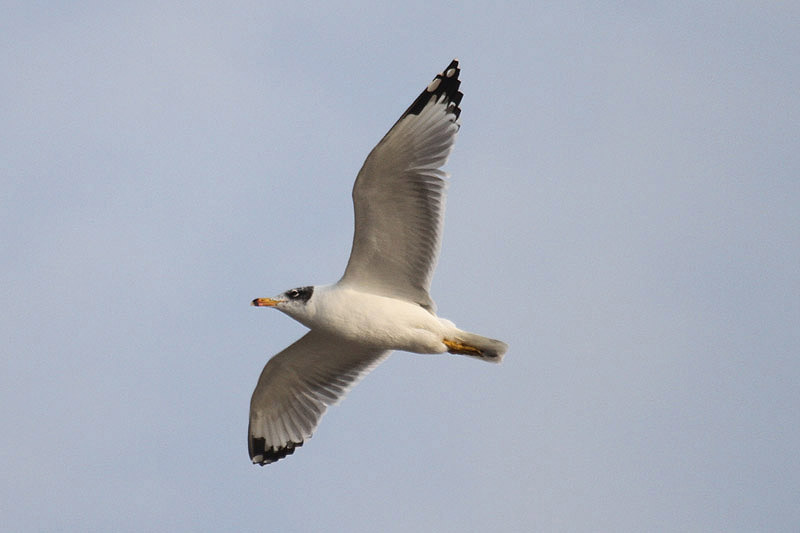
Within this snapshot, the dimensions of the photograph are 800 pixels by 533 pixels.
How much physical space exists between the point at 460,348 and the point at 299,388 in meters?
1.92

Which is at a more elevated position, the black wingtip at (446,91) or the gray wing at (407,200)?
the black wingtip at (446,91)

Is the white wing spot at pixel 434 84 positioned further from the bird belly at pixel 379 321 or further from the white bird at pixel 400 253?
the bird belly at pixel 379 321

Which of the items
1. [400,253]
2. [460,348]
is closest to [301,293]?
[400,253]

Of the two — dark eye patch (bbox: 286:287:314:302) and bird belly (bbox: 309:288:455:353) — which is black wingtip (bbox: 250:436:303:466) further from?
dark eye patch (bbox: 286:287:314:302)

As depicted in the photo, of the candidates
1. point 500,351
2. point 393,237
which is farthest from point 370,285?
point 500,351

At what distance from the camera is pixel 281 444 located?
1242 cm

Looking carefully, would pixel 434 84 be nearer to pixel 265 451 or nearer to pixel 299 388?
pixel 299 388

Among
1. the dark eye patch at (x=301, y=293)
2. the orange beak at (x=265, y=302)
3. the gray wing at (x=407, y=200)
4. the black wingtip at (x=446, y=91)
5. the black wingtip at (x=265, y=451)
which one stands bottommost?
the black wingtip at (x=265, y=451)

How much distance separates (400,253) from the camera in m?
11.2

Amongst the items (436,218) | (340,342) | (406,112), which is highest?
(406,112)

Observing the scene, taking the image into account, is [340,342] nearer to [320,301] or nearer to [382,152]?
[320,301]

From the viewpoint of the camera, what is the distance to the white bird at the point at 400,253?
35.3 feet

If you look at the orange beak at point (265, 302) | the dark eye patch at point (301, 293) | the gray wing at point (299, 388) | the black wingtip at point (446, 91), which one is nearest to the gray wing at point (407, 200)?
the black wingtip at point (446, 91)

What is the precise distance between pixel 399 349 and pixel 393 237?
1.04 m
